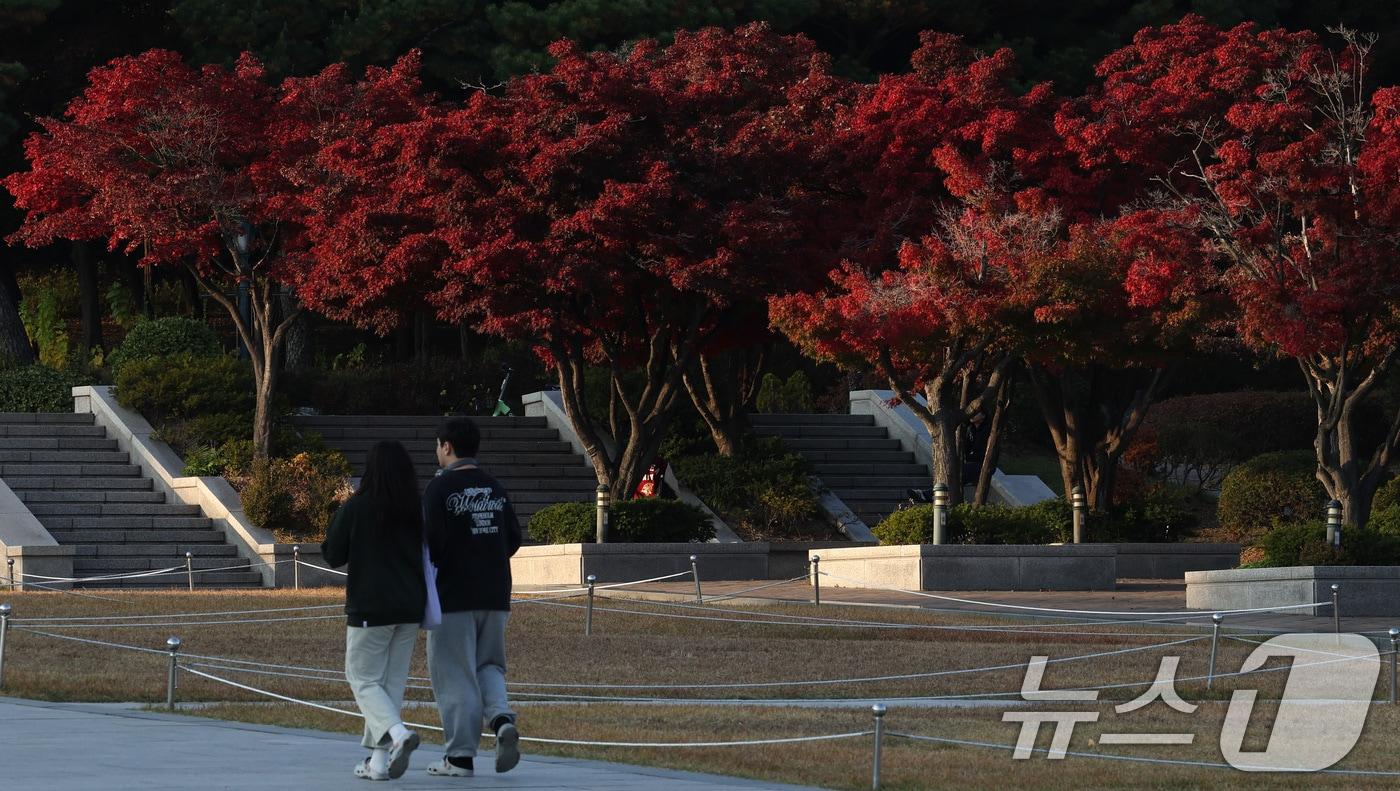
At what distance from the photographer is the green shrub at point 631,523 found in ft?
81.1

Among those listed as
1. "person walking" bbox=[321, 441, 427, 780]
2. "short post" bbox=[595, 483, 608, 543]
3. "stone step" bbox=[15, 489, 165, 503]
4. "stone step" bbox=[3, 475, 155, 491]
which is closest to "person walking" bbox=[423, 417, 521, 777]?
"person walking" bbox=[321, 441, 427, 780]

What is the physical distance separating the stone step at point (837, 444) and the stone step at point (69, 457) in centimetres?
1042

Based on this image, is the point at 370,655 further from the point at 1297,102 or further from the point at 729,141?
the point at 1297,102

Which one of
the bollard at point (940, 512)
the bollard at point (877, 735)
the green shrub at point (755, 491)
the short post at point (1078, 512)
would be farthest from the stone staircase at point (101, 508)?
the bollard at point (877, 735)

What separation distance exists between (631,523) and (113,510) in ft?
25.6

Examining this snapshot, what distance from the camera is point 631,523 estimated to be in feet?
81.1

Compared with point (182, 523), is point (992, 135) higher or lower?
higher

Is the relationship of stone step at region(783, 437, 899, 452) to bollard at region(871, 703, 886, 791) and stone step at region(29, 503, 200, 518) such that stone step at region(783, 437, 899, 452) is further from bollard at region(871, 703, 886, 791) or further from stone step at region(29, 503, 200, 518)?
bollard at region(871, 703, 886, 791)

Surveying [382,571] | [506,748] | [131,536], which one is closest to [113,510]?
[131,536]

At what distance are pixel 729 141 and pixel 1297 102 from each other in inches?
285

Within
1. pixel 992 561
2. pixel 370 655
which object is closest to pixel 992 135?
pixel 992 561

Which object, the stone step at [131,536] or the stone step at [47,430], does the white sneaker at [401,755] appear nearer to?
the stone step at [131,536]

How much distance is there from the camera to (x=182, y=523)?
2742 centimetres

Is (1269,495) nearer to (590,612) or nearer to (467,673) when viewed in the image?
(590,612)
